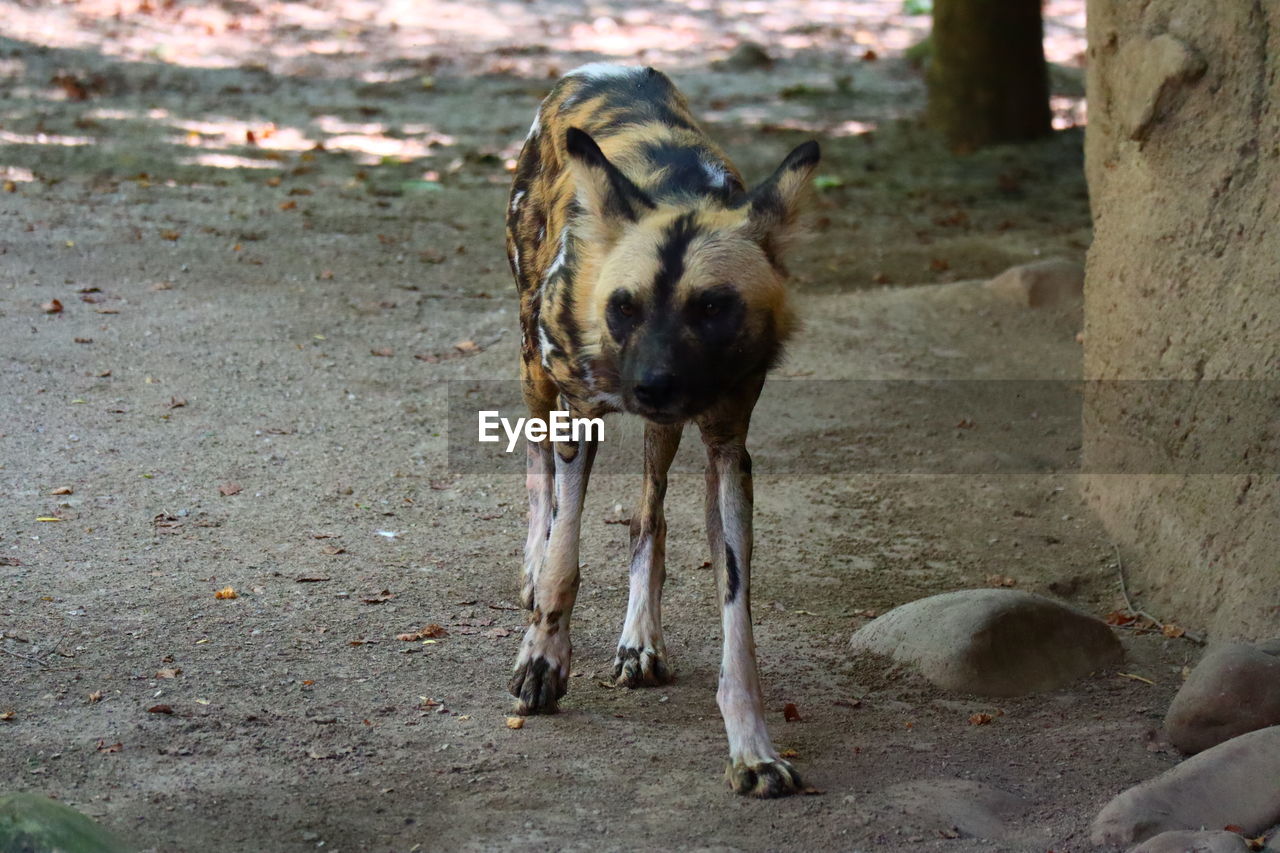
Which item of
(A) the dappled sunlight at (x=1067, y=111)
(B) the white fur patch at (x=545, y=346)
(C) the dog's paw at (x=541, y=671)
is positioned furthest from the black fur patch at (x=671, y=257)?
(A) the dappled sunlight at (x=1067, y=111)

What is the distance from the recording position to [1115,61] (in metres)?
5.26

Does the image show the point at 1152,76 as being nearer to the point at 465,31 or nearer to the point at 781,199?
the point at 781,199

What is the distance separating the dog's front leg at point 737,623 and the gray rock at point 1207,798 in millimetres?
759

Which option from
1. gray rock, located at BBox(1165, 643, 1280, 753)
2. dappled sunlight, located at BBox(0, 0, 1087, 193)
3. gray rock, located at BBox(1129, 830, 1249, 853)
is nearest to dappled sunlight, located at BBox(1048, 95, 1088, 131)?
dappled sunlight, located at BBox(0, 0, 1087, 193)

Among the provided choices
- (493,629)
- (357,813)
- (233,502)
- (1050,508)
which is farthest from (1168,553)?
(233,502)

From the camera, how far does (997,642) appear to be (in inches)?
166

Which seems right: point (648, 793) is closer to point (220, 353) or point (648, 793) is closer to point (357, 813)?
point (357, 813)

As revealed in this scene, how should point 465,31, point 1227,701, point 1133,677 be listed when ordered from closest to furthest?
1. point 1227,701
2. point 1133,677
3. point 465,31

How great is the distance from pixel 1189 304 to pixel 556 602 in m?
2.44

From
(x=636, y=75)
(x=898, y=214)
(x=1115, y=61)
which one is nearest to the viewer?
(x=636, y=75)

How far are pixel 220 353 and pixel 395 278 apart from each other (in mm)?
1582

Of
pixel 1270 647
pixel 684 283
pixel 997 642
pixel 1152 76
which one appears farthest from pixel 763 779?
pixel 1152 76

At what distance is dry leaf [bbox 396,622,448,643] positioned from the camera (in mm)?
4348

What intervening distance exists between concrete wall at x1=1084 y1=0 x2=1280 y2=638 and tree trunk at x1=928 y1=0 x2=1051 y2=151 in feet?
19.2
